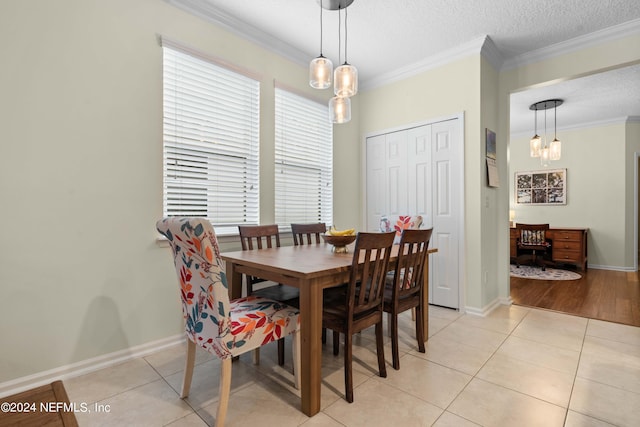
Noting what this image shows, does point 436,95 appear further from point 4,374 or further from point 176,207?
point 4,374

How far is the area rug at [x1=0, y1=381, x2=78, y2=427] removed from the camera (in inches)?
35.8

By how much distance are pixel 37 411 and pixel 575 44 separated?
4562 mm

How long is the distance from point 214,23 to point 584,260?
6645mm

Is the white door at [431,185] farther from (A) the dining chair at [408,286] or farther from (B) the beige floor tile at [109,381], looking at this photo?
(B) the beige floor tile at [109,381]

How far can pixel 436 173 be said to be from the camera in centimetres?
352

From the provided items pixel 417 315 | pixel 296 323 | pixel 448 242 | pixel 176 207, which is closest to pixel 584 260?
pixel 448 242

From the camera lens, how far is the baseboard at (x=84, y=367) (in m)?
1.83

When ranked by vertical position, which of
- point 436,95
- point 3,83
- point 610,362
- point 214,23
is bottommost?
point 610,362

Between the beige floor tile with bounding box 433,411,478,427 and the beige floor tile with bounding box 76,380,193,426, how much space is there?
129 cm

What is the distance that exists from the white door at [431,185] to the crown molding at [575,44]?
1.00m

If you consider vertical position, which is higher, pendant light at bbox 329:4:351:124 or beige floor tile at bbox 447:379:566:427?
pendant light at bbox 329:4:351:124

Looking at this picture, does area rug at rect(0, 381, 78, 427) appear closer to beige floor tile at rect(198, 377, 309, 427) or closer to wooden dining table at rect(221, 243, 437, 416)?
beige floor tile at rect(198, 377, 309, 427)

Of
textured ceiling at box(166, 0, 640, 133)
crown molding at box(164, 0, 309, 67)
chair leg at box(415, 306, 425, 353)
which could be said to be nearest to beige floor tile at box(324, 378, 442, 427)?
chair leg at box(415, 306, 425, 353)

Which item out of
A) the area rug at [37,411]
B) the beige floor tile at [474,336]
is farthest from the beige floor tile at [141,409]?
the beige floor tile at [474,336]
